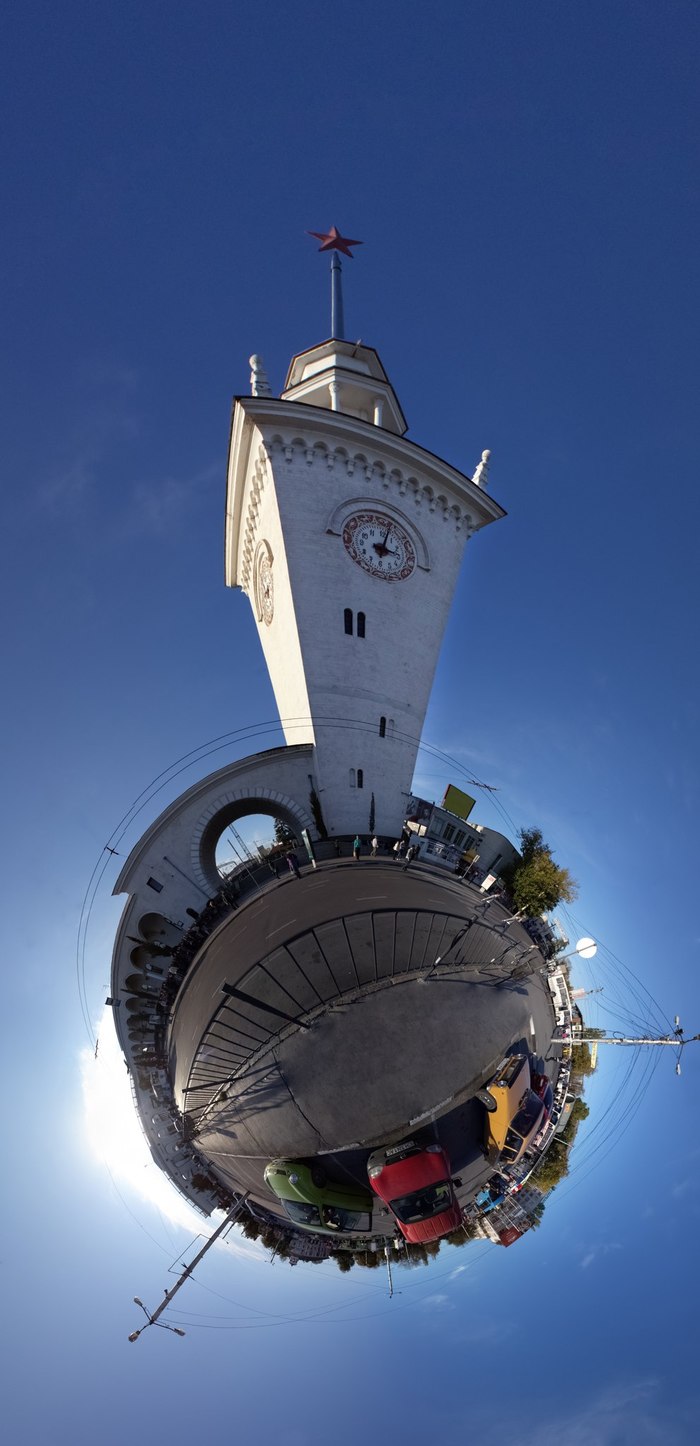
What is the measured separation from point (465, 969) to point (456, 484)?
850 inches

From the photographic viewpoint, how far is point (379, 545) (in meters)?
26.8

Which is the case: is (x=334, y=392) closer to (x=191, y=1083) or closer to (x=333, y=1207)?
(x=191, y=1083)

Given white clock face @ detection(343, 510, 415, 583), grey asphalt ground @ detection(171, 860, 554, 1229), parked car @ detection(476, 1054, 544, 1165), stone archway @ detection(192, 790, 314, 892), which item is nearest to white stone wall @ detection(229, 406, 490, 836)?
white clock face @ detection(343, 510, 415, 583)

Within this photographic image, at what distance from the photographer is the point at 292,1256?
67.1 feet

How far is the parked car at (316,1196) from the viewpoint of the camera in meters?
15.5

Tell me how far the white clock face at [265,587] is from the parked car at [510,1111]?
65.2ft

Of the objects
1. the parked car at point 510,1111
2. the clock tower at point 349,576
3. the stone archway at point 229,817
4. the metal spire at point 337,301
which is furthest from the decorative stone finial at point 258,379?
the parked car at point 510,1111

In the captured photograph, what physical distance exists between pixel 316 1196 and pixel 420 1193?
9.14ft

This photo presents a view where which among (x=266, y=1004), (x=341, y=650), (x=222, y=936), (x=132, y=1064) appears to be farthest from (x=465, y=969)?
(x=341, y=650)

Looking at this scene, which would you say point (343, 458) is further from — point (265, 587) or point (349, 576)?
point (265, 587)

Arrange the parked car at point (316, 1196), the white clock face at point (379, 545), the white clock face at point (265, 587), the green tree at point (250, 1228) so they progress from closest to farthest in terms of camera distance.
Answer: the parked car at point (316, 1196)
the green tree at point (250, 1228)
the white clock face at point (379, 545)
the white clock face at point (265, 587)

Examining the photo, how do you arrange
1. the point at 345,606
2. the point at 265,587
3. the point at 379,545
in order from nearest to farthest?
the point at 345,606
the point at 379,545
the point at 265,587

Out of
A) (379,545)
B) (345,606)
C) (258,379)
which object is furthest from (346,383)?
(345,606)

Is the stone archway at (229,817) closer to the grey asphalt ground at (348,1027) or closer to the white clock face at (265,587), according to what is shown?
the grey asphalt ground at (348,1027)
